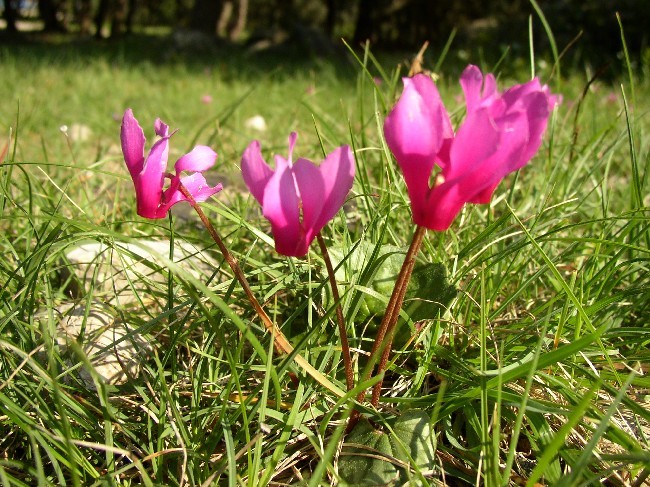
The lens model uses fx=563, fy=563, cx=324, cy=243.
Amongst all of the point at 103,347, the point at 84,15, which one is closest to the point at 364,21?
the point at 103,347

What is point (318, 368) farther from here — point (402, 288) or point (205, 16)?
point (205, 16)

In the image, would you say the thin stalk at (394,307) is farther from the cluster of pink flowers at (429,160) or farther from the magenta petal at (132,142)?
the magenta petal at (132,142)

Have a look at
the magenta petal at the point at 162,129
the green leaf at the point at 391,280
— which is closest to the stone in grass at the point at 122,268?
the green leaf at the point at 391,280

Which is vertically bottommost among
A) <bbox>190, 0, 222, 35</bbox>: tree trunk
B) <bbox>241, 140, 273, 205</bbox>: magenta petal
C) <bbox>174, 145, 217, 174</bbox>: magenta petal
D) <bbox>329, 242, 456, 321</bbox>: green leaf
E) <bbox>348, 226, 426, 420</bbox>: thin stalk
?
<bbox>190, 0, 222, 35</bbox>: tree trunk

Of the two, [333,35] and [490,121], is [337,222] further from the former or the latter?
[333,35]

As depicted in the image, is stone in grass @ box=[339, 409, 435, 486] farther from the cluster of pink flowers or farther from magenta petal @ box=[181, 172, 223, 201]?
magenta petal @ box=[181, 172, 223, 201]

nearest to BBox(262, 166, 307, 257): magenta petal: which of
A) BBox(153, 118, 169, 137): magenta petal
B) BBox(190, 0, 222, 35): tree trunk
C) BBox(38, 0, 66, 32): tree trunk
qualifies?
BBox(153, 118, 169, 137): magenta petal
